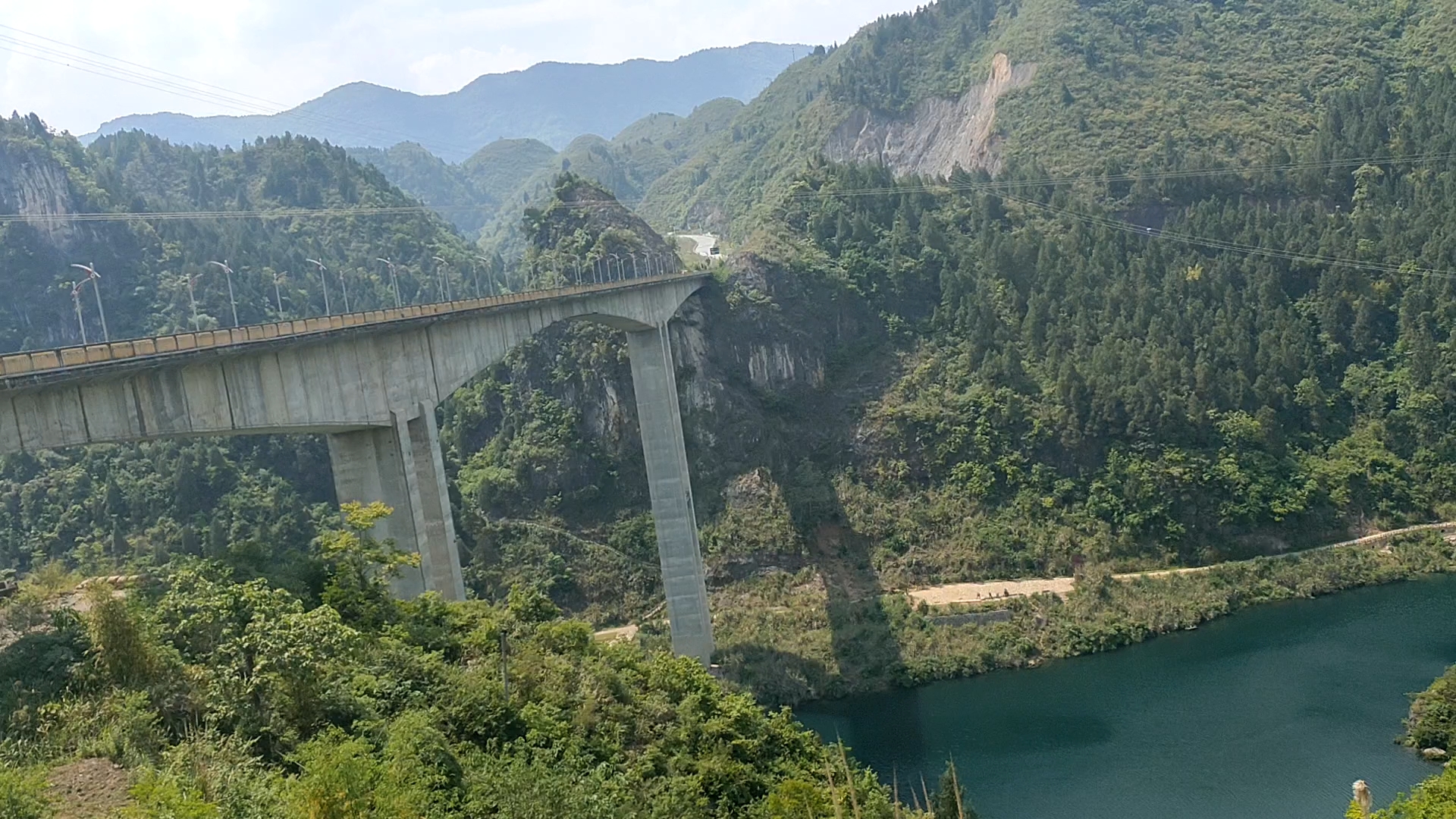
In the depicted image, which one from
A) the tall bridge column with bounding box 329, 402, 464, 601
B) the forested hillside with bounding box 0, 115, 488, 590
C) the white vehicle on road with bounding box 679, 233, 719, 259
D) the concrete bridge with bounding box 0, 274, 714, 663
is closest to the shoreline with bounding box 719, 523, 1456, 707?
the concrete bridge with bounding box 0, 274, 714, 663

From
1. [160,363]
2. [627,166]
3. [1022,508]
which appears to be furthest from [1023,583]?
[627,166]

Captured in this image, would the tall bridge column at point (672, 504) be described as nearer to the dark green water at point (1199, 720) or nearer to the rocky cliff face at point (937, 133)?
the dark green water at point (1199, 720)

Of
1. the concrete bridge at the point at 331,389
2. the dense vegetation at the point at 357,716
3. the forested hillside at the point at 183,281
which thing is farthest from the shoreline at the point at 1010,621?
the forested hillside at the point at 183,281

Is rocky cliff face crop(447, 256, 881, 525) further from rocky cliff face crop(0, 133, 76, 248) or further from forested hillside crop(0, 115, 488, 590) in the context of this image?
rocky cliff face crop(0, 133, 76, 248)

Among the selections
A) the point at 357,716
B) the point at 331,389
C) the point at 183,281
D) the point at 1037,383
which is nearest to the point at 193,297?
the point at 331,389

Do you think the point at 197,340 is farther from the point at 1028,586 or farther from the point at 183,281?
the point at 183,281
